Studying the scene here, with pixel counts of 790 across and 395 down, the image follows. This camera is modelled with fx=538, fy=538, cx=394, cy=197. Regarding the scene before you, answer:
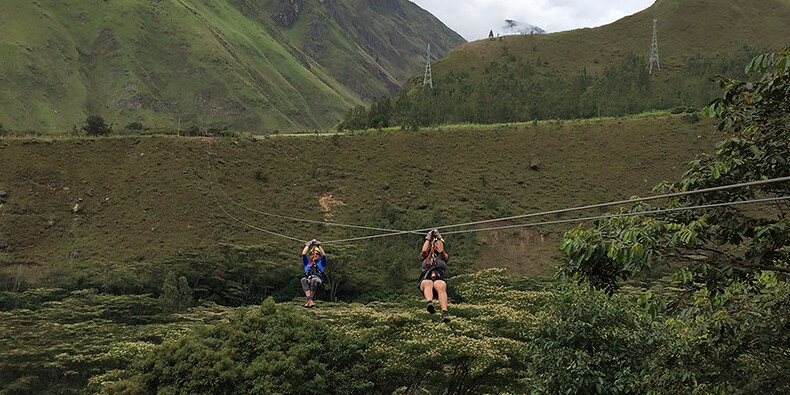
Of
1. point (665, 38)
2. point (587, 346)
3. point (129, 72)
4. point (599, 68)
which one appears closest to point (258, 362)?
point (587, 346)

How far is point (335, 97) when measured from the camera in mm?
192625

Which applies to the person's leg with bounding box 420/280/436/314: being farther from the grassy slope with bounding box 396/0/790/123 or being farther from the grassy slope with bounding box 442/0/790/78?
the grassy slope with bounding box 442/0/790/78

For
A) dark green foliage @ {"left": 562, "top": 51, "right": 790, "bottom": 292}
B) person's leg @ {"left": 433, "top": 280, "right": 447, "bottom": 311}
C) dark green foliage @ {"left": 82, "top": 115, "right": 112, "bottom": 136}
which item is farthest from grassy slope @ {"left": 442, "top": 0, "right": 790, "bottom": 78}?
dark green foliage @ {"left": 562, "top": 51, "right": 790, "bottom": 292}

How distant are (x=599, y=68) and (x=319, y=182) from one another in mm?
57671

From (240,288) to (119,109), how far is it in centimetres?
10055

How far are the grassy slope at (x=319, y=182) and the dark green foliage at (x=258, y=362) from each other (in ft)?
79.3

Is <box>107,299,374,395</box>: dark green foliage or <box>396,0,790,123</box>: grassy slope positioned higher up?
<box>396,0,790,123</box>: grassy slope

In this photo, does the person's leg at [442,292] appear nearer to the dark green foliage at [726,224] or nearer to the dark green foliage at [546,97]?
the dark green foliage at [726,224]

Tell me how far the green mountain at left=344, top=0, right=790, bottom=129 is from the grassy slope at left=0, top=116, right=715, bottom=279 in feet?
25.0

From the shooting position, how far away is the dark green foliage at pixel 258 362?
1798cm

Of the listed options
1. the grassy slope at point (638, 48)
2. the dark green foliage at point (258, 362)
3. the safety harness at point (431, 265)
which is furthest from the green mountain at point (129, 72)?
the safety harness at point (431, 265)

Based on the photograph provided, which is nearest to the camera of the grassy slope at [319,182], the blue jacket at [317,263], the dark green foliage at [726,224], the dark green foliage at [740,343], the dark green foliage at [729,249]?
the dark green foliage at [726,224]

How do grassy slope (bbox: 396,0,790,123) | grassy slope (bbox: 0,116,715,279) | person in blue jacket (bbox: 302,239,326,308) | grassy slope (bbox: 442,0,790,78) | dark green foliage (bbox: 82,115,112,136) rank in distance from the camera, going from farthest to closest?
grassy slope (bbox: 442,0,790,78) < grassy slope (bbox: 396,0,790,123) < dark green foliage (bbox: 82,115,112,136) < grassy slope (bbox: 0,116,715,279) < person in blue jacket (bbox: 302,239,326,308)

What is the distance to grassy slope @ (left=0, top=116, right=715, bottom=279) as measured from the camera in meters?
43.5
